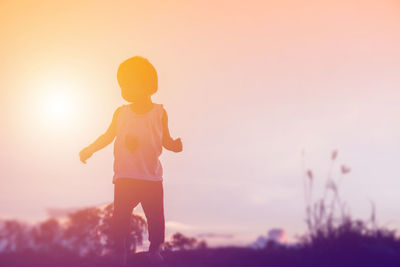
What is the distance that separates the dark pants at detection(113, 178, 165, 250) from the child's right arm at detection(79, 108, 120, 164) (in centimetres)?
58

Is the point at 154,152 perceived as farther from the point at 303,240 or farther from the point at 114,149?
the point at 303,240

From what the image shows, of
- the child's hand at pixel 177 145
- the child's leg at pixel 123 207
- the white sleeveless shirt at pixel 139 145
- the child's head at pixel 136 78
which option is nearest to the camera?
the child's leg at pixel 123 207

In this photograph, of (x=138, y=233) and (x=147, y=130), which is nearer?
(x=147, y=130)

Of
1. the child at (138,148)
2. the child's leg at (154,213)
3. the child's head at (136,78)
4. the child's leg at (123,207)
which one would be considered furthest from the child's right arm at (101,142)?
the child's leg at (154,213)

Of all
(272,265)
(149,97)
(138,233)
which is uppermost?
(149,97)

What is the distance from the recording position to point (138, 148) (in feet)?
17.2

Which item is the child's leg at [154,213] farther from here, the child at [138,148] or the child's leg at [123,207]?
the child's leg at [123,207]

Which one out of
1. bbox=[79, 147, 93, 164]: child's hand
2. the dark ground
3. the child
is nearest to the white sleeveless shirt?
the child

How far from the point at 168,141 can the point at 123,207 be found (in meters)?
0.82

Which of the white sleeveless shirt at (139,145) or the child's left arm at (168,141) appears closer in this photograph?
the white sleeveless shirt at (139,145)

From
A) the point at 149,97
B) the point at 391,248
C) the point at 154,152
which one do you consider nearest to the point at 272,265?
the point at 391,248

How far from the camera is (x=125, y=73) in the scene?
5.36 m

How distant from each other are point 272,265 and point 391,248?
1344 millimetres

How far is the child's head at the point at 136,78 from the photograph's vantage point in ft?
17.5
